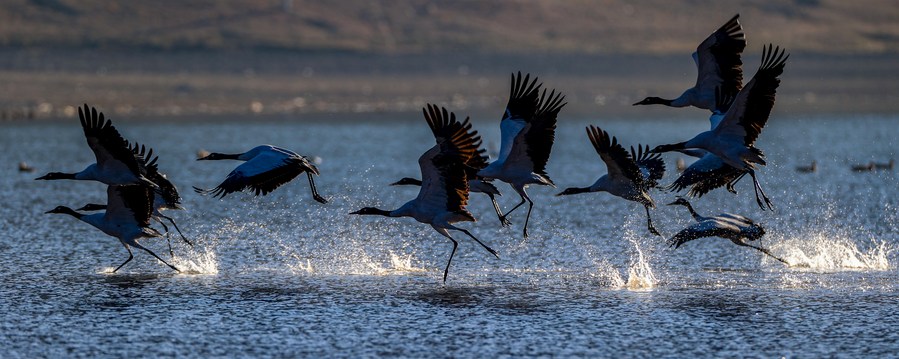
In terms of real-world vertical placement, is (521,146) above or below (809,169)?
below

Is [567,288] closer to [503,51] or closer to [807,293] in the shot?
[807,293]

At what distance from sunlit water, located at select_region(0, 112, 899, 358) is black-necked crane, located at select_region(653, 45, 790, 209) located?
49.3 inches

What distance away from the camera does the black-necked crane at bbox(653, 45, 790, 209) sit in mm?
12523

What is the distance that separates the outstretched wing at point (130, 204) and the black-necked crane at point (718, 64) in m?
5.32

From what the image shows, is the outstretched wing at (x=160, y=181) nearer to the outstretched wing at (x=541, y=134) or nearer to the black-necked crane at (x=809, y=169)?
the outstretched wing at (x=541, y=134)

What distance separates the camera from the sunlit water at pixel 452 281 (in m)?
10.9

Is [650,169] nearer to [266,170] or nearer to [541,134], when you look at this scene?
[541,134]

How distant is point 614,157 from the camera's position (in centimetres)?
1301

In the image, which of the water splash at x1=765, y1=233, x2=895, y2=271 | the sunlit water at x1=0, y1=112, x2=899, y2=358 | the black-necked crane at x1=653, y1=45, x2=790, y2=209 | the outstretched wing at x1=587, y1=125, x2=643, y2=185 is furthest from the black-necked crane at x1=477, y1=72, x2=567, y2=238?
the water splash at x1=765, y1=233, x2=895, y2=271

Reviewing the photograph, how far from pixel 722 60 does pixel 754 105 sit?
100 cm

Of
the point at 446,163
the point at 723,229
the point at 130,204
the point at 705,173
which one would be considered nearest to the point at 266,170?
the point at 130,204

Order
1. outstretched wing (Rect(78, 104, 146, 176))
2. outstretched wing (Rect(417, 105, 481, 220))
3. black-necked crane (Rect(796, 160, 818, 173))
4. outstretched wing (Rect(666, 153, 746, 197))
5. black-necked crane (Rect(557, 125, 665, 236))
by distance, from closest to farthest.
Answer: outstretched wing (Rect(417, 105, 481, 220))
outstretched wing (Rect(78, 104, 146, 176))
black-necked crane (Rect(557, 125, 665, 236))
outstretched wing (Rect(666, 153, 746, 197))
black-necked crane (Rect(796, 160, 818, 173))

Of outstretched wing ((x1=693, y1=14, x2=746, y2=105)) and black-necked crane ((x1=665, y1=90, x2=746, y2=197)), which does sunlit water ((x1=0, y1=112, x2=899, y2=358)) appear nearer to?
black-necked crane ((x1=665, y1=90, x2=746, y2=197))

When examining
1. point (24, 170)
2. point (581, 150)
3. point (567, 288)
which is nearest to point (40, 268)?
point (567, 288)
